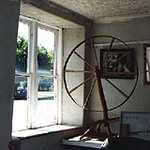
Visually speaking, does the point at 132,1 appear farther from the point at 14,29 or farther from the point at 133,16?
the point at 14,29

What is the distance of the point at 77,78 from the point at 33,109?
74 cm

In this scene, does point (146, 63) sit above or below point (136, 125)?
above

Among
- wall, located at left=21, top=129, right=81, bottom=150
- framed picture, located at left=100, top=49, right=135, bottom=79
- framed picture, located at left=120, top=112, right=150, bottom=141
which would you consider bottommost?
wall, located at left=21, top=129, right=81, bottom=150

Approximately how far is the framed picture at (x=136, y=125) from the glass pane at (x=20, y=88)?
1136 mm

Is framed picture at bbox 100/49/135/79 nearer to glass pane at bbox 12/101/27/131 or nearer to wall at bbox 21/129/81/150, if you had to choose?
wall at bbox 21/129/81/150

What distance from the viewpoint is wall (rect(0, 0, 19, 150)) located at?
9.59 ft

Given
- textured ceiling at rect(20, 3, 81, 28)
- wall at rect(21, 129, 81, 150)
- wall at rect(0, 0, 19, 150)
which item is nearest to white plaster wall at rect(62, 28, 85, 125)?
textured ceiling at rect(20, 3, 81, 28)

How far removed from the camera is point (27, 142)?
3.29m

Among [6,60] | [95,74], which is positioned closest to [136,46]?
[95,74]

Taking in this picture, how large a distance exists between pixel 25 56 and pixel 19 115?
67 cm

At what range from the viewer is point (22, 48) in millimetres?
3732

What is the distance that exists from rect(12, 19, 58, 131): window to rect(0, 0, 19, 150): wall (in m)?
0.59

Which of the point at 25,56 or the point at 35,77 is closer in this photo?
the point at 25,56

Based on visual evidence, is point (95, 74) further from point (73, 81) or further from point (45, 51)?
point (45, 51)
